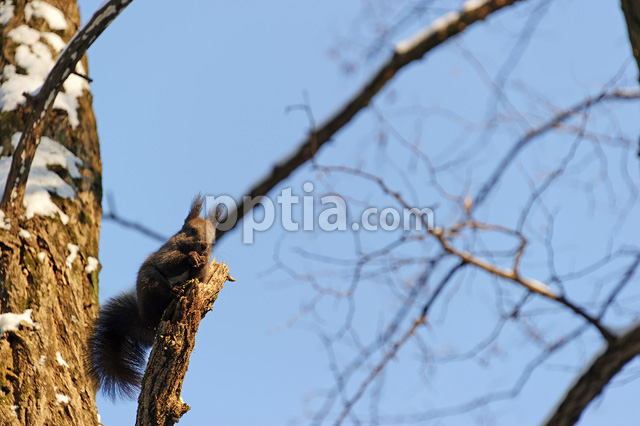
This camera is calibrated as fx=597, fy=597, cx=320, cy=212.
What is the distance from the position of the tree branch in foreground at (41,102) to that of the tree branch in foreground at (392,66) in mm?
1300

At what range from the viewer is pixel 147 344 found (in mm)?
3795

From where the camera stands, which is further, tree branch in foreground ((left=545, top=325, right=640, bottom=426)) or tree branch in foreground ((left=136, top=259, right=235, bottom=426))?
tree branch in foreground ((left=136, top=259, right=235, bottom=426))

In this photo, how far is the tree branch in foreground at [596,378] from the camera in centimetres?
173

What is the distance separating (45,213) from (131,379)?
1.13 m

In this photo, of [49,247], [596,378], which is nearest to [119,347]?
[49,247]

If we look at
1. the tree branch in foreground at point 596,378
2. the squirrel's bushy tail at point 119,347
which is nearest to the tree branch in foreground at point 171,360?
the squirrel's bushy tail at point 119,347

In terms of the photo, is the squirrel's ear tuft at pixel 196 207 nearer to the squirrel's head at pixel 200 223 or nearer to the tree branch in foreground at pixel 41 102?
Answer: the squirrel's head at pixel 200 223

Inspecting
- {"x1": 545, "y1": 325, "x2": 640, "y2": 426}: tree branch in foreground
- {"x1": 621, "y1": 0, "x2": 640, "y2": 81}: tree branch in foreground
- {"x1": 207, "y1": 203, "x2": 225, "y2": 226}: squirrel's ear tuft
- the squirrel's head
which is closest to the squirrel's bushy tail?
the squirrel's head

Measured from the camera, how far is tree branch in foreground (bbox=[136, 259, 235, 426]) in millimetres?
2668

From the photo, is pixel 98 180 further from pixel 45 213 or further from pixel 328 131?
pixel 328 131

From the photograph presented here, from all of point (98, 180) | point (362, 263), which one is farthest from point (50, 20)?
point (362, 263)

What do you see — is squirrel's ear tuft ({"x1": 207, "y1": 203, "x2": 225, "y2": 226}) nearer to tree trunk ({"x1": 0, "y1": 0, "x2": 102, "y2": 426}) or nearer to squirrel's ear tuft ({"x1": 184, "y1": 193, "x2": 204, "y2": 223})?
squirrel's ear tuft ({"x1": 184, "y1": 193, "x2": 204, "y2": 223})

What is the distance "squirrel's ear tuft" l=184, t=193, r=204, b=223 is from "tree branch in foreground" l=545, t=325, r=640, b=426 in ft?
9.83

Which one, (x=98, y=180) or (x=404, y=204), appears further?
(x=98, y=180)
